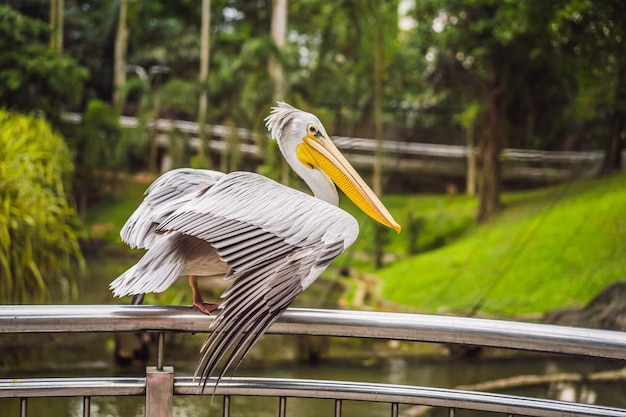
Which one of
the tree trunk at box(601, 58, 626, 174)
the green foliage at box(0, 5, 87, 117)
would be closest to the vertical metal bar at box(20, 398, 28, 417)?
the tree trunk at box(601, 58, 626, 174)

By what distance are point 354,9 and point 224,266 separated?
12930 mm

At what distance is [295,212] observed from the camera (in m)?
1.94

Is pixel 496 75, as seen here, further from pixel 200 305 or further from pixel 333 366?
pixel 200 305

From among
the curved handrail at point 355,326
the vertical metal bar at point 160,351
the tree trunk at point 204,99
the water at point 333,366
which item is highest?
the tree trunk at point 204,99

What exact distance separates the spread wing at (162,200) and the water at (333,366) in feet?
13.4

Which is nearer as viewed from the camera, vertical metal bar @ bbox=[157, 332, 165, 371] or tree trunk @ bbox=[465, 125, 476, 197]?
vertical metal bar @ bbox=[157, 332, 165, 371]

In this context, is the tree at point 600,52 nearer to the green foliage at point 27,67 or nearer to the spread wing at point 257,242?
the spread wing at point 257,242

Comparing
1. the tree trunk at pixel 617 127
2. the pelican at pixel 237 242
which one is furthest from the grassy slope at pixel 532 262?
the pelican at pixel 237 242

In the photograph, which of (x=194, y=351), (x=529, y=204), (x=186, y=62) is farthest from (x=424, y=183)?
(x=194, y=351)

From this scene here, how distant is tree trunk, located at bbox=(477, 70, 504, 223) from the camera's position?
45.4 ft

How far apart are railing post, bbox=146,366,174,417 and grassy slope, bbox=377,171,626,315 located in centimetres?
891

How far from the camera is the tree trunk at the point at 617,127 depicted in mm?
9344

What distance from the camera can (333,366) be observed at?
845cm

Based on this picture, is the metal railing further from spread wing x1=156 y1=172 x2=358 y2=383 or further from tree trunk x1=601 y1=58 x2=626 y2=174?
tree trunk x1=601 y1=58 x2=626 y2=174
